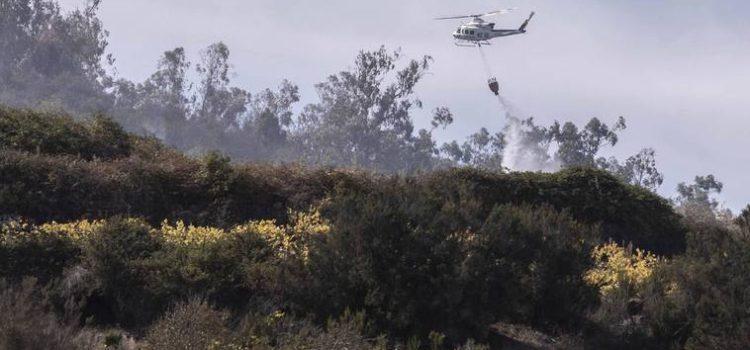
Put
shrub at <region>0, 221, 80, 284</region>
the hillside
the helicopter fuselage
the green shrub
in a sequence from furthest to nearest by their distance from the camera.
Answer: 1. the helicopter fuselage
2. shrub at <region>0, 221, 80, 284</region>
3. the green shrub
4. the hillside

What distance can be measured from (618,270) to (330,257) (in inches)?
192

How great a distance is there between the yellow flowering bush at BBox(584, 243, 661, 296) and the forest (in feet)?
0.18

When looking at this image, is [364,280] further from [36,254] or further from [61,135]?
[61,135]

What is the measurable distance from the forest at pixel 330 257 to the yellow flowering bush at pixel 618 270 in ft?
0.18

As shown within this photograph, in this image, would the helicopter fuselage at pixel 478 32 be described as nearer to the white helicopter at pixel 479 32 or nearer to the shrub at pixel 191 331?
the white helicopter at pixel 479 32

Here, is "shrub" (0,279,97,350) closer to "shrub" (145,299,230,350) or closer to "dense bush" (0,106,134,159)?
"shrub" (145,299,230,350)

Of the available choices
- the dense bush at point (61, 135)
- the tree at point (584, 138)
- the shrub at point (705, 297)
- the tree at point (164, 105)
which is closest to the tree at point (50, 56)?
the tree at point (164, 105)

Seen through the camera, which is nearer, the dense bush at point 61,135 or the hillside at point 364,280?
the hillside at point 364,280

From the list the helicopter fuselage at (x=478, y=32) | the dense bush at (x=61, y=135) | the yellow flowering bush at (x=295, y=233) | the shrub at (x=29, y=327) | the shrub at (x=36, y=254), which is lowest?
the shrub at (x=29, y=327)

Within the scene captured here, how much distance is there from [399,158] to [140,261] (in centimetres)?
5679

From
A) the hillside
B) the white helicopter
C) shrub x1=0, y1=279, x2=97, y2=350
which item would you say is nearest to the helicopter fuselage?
the white helicopter

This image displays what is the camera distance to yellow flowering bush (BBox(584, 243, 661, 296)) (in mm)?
15312

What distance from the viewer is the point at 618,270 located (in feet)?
53.2

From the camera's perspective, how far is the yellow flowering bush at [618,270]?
15.3m
